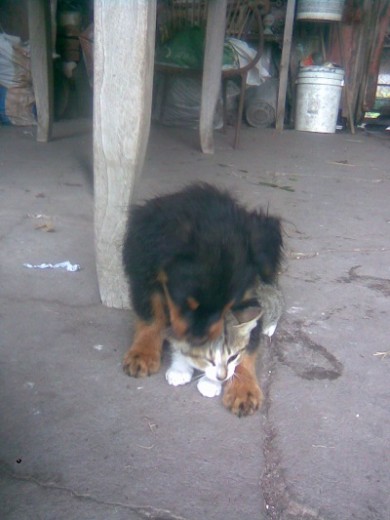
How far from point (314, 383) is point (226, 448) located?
1.62ft

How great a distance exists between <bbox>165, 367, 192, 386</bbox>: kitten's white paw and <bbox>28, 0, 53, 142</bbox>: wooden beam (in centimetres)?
382

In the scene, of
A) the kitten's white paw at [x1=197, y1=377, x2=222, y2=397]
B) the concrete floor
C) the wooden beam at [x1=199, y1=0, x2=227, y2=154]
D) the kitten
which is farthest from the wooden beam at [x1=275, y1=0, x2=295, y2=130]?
the kitten's white paw at [x1=197, y1=377, x2=222, y2=397]

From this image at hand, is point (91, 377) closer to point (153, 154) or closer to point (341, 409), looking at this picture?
point (341, 409)

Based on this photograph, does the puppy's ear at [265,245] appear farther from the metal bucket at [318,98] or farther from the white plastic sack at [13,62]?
the metal bucket at [318,98]

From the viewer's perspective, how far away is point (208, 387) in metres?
2.09

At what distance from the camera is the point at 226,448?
1.80m

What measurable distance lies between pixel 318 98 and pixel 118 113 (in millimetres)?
5927

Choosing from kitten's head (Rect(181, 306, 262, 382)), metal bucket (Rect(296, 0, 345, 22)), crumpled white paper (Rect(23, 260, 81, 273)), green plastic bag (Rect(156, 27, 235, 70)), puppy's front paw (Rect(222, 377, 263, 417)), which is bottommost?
crumpled white paper (Rect(23, 260, 81, 273))

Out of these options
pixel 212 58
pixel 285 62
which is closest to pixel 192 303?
pixel 212 58

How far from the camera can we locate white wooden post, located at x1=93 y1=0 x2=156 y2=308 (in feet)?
7.26

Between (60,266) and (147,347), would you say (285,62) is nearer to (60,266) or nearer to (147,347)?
(60,266)

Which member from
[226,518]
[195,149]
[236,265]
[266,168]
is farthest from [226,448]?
[195,149]

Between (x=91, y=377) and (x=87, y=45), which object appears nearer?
(x=91, y=377)

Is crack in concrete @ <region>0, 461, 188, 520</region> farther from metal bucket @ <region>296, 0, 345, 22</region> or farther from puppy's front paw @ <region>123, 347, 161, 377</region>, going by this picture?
metal bucket @ <region>296, 0, 345, 22</region>
